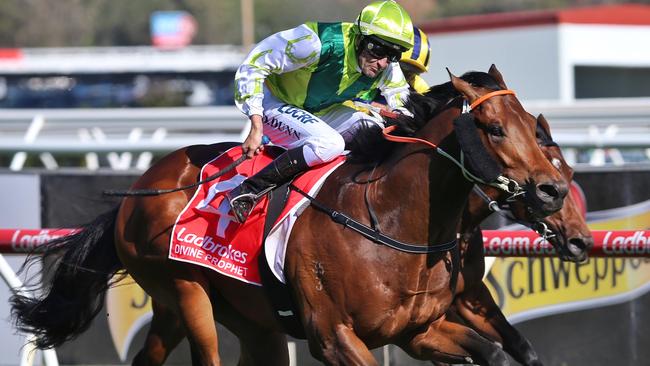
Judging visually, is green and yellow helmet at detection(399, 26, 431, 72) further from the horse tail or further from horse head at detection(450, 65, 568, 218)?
the horse tail

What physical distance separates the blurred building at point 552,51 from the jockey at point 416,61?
9813 mm

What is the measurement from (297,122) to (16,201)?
302 centimetres

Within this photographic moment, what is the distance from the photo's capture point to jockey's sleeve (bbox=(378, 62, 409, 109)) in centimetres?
491

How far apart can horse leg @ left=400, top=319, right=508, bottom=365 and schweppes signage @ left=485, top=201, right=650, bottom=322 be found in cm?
206

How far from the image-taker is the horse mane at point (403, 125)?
441 centimetres

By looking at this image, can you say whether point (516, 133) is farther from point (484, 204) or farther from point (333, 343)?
point (333, 343)

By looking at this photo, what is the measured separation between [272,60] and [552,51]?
1223cm

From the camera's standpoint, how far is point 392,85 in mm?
4957

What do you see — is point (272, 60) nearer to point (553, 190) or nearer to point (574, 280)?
point (553, 190)

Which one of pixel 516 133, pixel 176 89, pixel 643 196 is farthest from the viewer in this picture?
pixel 176 89

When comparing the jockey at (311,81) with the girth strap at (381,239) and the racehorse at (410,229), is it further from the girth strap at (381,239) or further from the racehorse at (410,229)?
the girth strap at (381,239)

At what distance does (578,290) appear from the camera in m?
6.33

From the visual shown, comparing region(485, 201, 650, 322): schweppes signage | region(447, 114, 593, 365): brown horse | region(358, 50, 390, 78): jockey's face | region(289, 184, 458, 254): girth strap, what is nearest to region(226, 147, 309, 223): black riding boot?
region(289, 184, 458, 254): girth strap

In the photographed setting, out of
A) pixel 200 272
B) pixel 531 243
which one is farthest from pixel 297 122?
pixel 531 243
